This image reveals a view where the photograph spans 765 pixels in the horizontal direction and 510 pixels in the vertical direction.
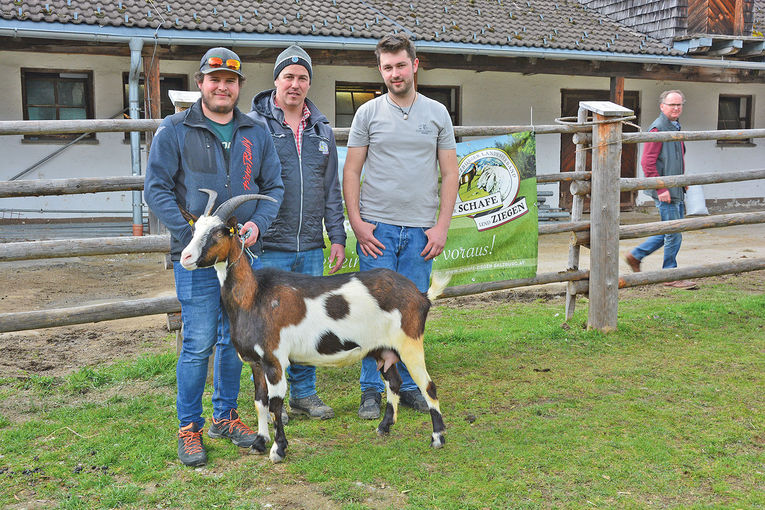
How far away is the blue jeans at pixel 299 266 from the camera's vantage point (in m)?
4.36

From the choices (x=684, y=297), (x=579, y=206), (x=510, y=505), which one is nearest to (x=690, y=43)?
(x=684, y=297)

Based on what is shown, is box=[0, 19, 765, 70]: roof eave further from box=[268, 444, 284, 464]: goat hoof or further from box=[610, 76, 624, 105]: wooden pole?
box=[268, 444, 284, 464]: goat hoof

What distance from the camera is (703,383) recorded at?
5.13 metres

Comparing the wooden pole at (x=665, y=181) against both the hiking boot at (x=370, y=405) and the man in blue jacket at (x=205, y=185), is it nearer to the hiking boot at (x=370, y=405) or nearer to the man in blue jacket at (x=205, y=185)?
the hiking boot at (x=370, y=405)

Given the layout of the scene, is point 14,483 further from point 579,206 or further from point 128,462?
point 579,206

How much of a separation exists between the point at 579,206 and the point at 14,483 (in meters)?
5.06

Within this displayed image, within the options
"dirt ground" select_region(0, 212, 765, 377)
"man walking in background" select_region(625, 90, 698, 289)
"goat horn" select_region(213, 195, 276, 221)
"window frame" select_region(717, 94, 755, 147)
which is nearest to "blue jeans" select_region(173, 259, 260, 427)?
"goat horn" select_region(213, 195, 276, 221)

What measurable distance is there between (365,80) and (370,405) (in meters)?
11.5

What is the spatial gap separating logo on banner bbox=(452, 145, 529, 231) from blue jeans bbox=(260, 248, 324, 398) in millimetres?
1778

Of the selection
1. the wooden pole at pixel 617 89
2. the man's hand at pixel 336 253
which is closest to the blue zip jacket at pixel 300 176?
the man's hand at pixel 336 253

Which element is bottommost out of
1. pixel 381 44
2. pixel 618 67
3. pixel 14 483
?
pixel 14 483

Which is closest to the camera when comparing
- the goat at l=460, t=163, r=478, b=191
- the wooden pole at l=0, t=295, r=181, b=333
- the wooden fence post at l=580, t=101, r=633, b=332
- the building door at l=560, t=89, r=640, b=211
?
the wooden pole at l=0, t=295, r=181, b=333

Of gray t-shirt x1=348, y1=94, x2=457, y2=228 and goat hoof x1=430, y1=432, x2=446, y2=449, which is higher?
gray t-shirt x1=348, y1=94, x2=457, y2=228

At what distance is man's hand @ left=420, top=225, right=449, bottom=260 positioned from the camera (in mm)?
4555
